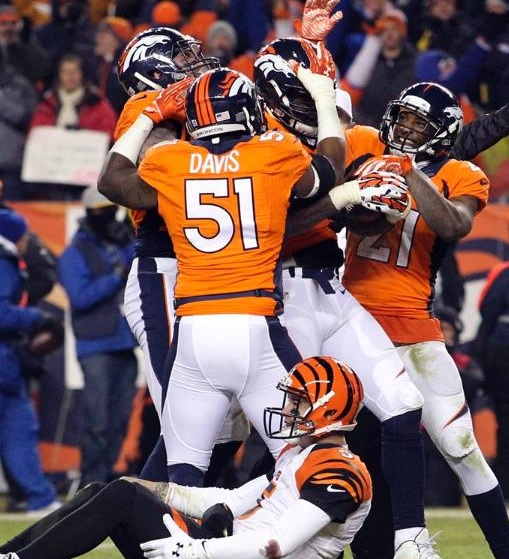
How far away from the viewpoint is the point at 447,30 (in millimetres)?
13281

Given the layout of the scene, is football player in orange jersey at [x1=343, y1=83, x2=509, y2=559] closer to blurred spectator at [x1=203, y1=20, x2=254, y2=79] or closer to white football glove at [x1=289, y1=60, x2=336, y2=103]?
white football glove at [x1=289, y1=60, x2=336, y2=103]

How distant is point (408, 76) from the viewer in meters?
12.6

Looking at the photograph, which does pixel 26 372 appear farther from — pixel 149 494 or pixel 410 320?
pixel 149 494

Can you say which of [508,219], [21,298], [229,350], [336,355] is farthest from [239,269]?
[508,219]

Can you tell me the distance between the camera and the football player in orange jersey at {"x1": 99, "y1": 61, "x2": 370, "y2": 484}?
234 inches

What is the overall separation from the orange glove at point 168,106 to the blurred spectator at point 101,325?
412 centimetres

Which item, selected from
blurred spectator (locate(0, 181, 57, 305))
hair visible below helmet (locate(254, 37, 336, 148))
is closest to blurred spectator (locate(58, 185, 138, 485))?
blurred spectator (locate(0, 181, 57, 305))

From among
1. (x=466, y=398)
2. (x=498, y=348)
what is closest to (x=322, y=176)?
(x=466, y=398)

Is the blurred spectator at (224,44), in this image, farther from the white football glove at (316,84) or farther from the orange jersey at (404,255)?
the white football glove at (316,84)

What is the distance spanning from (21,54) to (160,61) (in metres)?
6.57

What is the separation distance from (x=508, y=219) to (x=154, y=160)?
5694 mm

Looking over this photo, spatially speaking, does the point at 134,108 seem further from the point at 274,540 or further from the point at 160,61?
the point at 274,540

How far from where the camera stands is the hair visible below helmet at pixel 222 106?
19.8 ft

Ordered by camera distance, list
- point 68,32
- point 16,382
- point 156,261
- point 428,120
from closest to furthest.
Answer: point 156,261 < point 428,120 < point 16,382 < point 68,32
